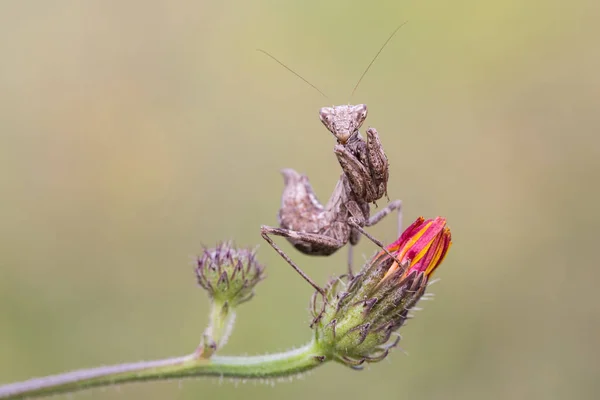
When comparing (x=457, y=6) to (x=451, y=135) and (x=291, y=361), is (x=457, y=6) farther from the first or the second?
(x=291, y=361)

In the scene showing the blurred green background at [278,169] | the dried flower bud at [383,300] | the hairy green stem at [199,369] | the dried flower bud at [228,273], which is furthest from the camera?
the blurred green background at [278,169]

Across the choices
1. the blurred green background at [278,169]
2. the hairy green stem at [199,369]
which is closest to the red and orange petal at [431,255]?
the hairy green stem at [199,369]

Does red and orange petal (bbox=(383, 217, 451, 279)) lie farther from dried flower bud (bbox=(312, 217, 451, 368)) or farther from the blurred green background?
the blurred green background

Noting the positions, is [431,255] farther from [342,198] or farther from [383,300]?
→ [342,198]

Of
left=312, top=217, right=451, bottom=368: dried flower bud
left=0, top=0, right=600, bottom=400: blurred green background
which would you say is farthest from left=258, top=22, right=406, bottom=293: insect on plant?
left=0, top=0, right=600, bottom=400: blurred green background

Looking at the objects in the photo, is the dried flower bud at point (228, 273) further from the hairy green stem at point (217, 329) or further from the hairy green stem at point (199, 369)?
the hairy green stem at point (199, 369)

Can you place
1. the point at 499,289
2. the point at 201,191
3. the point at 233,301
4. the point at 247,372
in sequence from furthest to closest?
the point at 201,191 → the point at 499,289 → the point at 233,301 → the point at 247,372

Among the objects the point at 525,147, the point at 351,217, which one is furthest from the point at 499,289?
the point at 351,217
